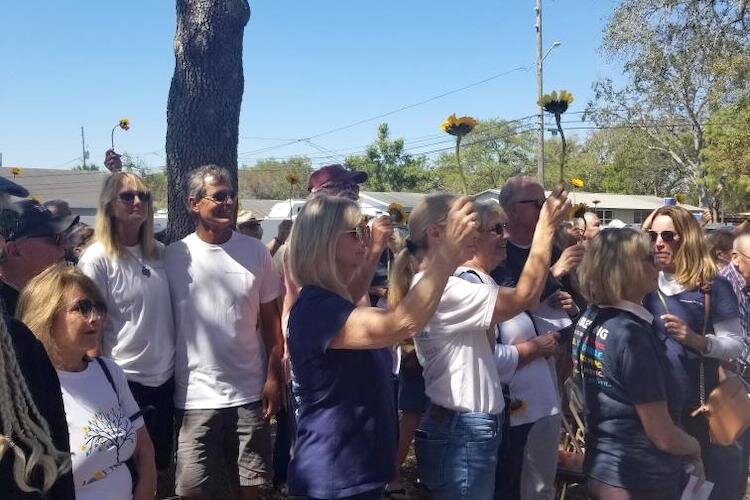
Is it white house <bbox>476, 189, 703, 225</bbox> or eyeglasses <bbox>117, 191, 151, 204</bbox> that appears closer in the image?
eyeglasses <bbox>117, 191, 151, 204</bbox>

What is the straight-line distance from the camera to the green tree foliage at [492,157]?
62.7 metres

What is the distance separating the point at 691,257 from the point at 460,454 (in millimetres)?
1587

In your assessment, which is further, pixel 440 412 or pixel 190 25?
pixel 190 25

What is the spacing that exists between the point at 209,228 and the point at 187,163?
1461 millimetres

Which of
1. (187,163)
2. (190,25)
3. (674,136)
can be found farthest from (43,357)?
(674,136)

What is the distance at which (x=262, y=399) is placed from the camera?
339 centimetres

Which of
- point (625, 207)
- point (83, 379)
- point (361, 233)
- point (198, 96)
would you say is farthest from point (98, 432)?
point (625, 207)

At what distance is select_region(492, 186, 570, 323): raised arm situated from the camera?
258cm

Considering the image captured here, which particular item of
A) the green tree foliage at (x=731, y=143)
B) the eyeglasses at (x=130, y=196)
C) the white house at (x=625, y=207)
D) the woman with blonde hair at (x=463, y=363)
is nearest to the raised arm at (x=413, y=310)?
the woman with blonde hair at (x=463, y=363)

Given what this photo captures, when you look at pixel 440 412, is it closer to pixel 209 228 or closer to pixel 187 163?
pixel 209 228

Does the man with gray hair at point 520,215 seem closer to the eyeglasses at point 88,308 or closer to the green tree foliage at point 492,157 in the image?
the eyeglasses at point 88,308

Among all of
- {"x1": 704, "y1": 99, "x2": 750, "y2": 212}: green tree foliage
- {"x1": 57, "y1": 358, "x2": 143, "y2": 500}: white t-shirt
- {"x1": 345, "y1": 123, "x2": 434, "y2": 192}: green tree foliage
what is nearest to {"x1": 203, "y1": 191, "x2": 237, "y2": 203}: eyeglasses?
{"x1": 57, "y1": 358, "x2": 143, "y2": 500}: white t-shirt

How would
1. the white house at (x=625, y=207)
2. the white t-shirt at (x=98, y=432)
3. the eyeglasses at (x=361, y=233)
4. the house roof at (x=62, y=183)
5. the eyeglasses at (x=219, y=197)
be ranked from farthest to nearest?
1. the white house at (x=625, y=207)
2. the house roof at (x=62, y=183)
3. the eyeglasses at (x=219, y=197)
4. the eyeglasses at (x=361, y=233)
5. the white t-shirt at (x=98, y=432)

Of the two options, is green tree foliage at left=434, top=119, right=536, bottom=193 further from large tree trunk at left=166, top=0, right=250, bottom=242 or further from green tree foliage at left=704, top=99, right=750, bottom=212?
large tree trunk at left=166, top=0, right=250, bottom=242
